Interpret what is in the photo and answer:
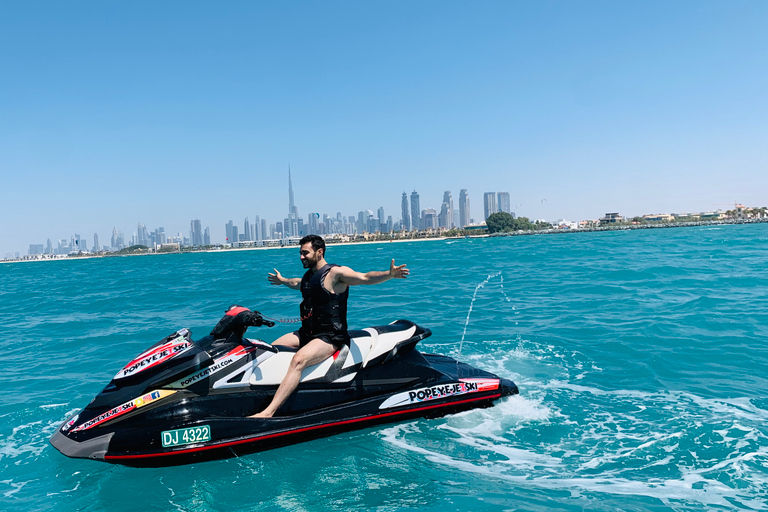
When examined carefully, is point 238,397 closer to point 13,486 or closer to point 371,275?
point 371,275

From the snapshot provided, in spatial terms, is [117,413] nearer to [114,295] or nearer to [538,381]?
[538,381]

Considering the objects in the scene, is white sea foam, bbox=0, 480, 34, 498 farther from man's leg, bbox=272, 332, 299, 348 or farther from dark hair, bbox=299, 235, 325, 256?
dark hair, bbox=299, 235, 325, 256

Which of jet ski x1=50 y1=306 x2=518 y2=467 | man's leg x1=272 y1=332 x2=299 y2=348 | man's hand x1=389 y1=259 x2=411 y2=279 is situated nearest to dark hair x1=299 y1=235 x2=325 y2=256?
man's hand x1=389 y1=259 x2=411 y2=279

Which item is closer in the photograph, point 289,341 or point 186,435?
point 186,435

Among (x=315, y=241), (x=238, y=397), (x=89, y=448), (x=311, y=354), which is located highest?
(x=315, y=241)

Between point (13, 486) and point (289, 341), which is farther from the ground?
point (289, 341)

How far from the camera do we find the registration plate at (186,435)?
4500mm

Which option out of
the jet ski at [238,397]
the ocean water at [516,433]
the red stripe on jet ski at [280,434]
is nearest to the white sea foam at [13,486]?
the ocean water at [516,433]

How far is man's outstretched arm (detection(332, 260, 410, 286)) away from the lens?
Result: 15.1ft

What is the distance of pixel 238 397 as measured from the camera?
4887 millimetres

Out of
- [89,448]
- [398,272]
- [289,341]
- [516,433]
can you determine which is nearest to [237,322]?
[289,341]

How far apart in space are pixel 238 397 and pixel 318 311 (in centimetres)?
119

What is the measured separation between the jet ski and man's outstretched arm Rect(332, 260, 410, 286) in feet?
3.04

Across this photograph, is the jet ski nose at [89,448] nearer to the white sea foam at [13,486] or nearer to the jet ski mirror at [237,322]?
the white sea foam at [13,486]
